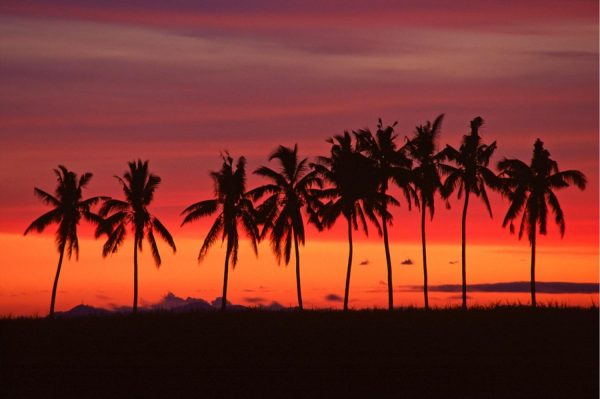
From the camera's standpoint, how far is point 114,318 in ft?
229

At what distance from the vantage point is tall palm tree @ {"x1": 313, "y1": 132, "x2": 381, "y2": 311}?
7588cm

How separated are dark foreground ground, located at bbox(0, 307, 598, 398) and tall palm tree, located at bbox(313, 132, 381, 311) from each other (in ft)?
27.9

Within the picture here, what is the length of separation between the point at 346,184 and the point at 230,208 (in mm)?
8976

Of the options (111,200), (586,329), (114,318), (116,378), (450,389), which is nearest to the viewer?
(450,389)

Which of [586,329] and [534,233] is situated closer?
[586,329]

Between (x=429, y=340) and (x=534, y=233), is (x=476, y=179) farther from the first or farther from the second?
(x=429, y=340)

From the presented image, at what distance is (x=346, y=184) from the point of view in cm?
7588

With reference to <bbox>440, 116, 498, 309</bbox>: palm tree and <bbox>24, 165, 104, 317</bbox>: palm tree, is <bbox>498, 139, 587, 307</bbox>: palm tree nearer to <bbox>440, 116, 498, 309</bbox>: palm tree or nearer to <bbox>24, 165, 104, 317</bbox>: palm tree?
<bbox>440, 116, 498, 309</bbox>: palm tree

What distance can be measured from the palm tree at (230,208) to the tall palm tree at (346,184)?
527 cm

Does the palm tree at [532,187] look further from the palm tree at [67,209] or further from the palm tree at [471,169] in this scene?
the palm tree at [67,209]

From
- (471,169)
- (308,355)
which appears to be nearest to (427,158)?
(471,169)

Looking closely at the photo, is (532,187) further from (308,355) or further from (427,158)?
(308,355)

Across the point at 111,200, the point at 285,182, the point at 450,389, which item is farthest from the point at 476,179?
the point at 450,389

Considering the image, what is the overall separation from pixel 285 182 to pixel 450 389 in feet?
116
